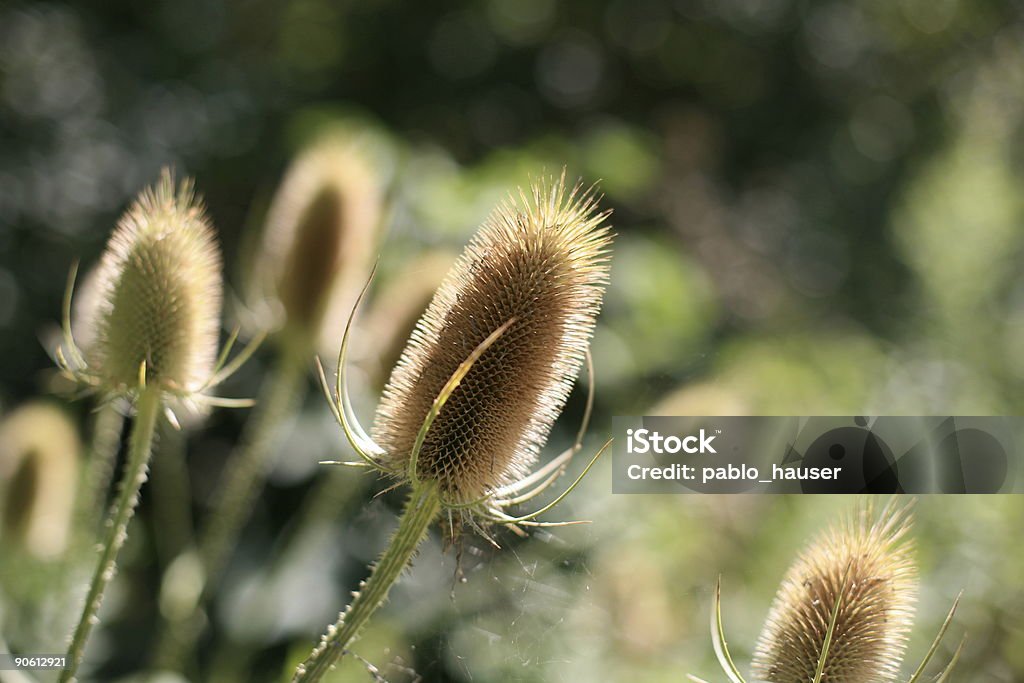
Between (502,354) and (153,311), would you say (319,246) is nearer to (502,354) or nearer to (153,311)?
(153,311)

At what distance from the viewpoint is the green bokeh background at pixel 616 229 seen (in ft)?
2.98

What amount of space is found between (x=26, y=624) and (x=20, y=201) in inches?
78.2

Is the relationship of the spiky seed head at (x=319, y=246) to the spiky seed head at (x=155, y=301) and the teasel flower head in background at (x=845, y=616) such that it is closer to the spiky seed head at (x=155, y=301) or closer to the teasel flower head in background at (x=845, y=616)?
the spiky seed head at (x=155, y=301)

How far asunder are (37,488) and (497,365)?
0.74m

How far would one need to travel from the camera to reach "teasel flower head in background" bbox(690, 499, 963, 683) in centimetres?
64

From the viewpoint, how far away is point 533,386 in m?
0.68

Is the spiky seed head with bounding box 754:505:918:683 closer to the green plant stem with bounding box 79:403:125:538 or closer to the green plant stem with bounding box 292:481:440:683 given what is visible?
the green plant stem with bounding box 292:481:440:683

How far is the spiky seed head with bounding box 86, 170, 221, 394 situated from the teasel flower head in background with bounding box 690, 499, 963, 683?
0.51 meters

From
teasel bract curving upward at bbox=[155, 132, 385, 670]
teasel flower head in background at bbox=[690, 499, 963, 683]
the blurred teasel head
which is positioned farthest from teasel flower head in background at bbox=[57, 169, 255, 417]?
teasel flower head in background at bbox=[690, 499, 963, 683]

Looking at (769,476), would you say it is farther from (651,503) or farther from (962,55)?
(962,55)

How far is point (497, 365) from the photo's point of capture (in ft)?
2.19

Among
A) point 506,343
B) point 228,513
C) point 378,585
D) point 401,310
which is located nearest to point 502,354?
point 506,343

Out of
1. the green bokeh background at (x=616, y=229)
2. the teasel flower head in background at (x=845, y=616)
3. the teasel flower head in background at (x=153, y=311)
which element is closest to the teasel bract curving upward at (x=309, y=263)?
the green bokeh background at (x=616, y=229)

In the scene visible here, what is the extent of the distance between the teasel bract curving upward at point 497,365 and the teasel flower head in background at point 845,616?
19cm
